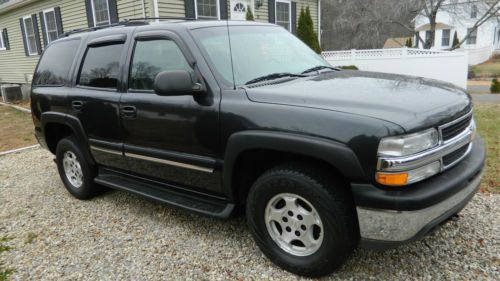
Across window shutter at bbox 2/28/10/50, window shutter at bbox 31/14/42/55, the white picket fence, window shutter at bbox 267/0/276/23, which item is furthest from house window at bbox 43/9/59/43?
the white picket fence

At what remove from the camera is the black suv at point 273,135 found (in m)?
2.48

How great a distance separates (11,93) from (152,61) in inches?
573

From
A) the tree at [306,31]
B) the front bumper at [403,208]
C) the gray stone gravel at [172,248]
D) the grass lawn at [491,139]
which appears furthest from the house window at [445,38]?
the front bumper at [403,208]

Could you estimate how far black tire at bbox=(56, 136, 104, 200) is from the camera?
4602 mm

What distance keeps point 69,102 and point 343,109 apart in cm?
318

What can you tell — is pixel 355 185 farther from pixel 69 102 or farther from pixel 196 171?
pixel 69 102

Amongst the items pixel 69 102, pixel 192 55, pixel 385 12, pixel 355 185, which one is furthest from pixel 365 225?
pixel 385 12

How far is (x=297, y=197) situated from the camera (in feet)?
9.34

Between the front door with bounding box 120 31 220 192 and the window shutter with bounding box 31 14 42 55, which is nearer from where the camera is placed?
the front door with bounding box 120 31 220 192

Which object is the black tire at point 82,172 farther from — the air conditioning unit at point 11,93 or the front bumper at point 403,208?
the air conditioning unit at point 11,93

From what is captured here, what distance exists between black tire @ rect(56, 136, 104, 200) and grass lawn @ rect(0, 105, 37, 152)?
12.7 ft

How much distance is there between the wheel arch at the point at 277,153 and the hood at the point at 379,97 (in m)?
0.25

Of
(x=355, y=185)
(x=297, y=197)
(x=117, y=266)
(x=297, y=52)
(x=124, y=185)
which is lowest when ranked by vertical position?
(x=117, y=266)

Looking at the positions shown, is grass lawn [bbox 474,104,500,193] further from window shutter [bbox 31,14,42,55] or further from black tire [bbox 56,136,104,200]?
window shutter [bbox 31,14,42,55]
